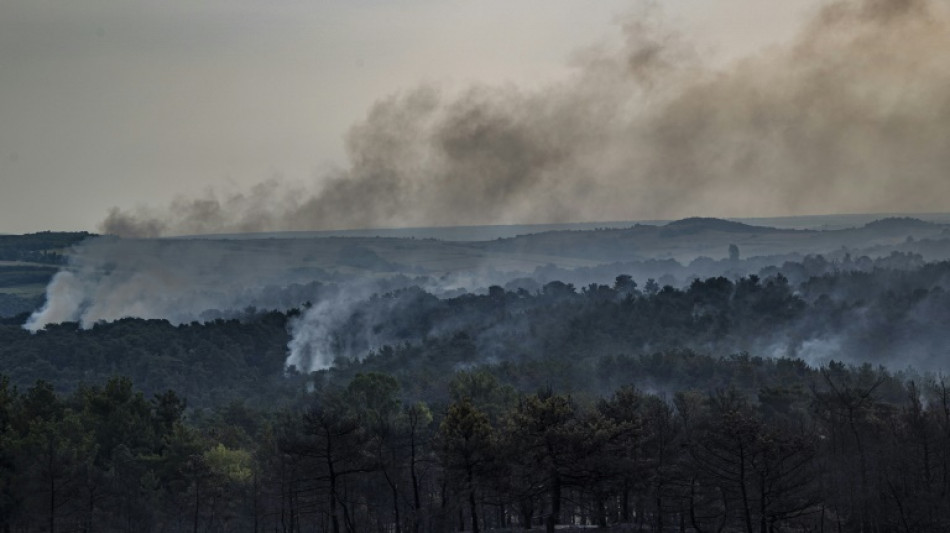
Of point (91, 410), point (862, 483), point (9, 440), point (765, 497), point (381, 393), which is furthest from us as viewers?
point (381, 393)

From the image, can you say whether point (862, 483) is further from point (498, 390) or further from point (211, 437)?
point (211, 437)

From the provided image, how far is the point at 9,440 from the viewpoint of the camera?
111312 mm

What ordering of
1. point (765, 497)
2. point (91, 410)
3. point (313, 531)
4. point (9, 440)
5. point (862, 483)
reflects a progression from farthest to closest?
point (91, 410) < point (313, 531) < point (9, 440) < point (862, 483) < point (765, 497)

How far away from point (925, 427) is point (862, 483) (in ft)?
30.7

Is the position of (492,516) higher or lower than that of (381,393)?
lower

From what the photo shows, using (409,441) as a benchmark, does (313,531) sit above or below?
below

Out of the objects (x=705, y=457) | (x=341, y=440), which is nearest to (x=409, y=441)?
(x=341, y=440)

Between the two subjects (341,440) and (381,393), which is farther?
(381,393)

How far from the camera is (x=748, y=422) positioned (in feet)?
313

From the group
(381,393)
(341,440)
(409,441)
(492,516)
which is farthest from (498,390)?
(341,440)

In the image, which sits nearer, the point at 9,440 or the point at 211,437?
the point at 9,440

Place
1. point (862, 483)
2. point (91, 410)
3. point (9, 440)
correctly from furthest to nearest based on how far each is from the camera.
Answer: point (91, 410) → point (9, 440) → point (862, 483)

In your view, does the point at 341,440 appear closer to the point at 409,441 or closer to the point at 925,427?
the point at 409,441

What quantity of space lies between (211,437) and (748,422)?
6846cm
